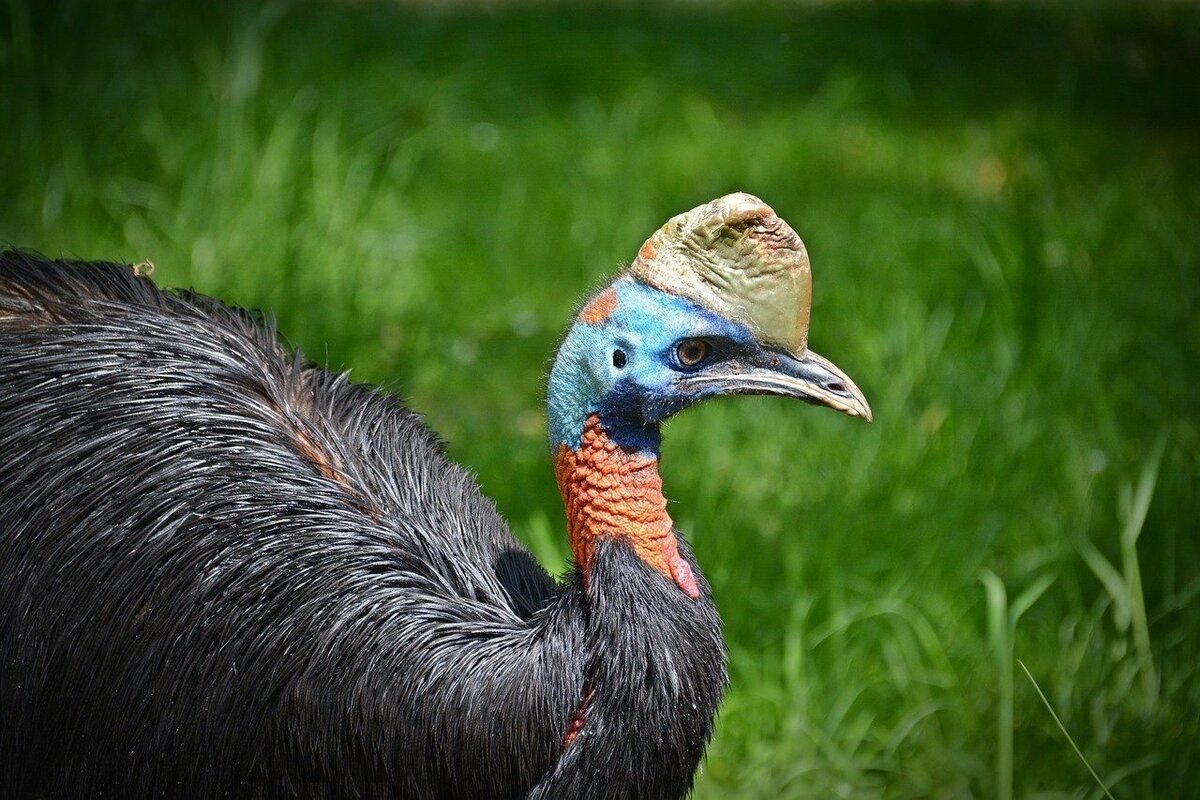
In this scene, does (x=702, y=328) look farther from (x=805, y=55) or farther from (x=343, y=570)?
(x=805, y=55)

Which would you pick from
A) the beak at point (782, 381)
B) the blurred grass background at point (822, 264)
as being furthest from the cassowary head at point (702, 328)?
the blurred grass background at point (822, 264)

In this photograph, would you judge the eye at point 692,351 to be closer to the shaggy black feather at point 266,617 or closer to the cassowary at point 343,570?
the cassowary at point 343,570

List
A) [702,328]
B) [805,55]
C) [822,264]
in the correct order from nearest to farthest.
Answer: [702,328] < [822,264] < [805,55]

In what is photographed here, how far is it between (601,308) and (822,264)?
10.2 feet

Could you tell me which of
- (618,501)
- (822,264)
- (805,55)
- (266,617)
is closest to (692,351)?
(618,501)

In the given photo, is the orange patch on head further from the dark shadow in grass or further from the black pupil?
the dark shadow in grass

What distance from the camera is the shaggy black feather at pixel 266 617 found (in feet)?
7.93

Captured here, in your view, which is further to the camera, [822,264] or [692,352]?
[822,264]

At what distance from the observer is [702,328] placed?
7.77 feet

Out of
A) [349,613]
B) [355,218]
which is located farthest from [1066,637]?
[355,218]

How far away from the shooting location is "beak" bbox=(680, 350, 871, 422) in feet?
7.80

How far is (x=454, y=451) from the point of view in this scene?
4352 millimetres

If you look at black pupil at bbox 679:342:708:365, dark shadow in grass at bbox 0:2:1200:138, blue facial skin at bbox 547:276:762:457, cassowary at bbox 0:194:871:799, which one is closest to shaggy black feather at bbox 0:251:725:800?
cassowary at bbox 0:194:871:799

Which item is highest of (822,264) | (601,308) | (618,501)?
(822,264)
